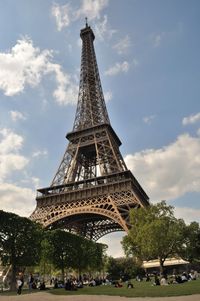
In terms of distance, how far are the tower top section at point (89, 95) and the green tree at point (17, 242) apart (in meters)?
34.8

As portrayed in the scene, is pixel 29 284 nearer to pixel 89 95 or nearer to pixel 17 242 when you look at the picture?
pixel 17 242

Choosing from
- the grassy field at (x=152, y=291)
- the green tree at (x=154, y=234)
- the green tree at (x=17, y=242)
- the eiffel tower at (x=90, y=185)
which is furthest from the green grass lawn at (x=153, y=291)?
the eiffel tower at (x=90, y=185)

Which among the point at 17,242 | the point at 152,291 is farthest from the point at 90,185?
the point at 152,291

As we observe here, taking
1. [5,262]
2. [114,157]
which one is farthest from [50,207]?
[5,262]

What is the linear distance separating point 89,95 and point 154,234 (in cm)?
4472

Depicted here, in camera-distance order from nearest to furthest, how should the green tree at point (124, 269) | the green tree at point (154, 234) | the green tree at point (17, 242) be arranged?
the green tree at point (17, 242)
the green tree at point (154, 234)
the green tree at point (124, 269)

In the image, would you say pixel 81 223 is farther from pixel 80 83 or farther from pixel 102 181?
pixel 80 83

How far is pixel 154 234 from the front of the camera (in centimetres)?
4150

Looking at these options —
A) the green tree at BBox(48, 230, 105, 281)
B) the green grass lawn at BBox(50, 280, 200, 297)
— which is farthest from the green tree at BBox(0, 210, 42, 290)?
the green grass lawn at BBox(50, 280, 200, 297)

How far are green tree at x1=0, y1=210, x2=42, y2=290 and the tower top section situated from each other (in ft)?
114

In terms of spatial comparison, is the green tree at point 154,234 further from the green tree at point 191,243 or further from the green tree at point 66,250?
the green tree at point 66,250

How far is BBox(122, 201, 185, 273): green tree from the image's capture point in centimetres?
4169

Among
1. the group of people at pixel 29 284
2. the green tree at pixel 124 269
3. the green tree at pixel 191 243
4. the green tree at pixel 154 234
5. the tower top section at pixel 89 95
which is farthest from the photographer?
the tower top section at pixel 89 95

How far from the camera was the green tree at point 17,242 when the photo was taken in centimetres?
3553
